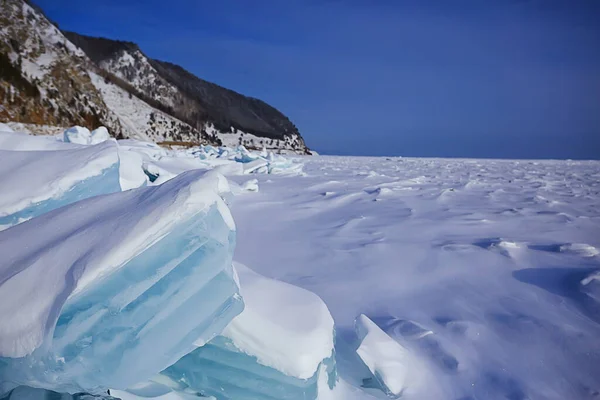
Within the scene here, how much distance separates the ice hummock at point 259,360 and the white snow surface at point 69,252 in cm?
36

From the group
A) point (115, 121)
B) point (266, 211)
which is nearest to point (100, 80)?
point (115, 121)

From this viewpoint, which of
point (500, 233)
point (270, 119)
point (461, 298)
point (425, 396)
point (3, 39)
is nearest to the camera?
point (425, 396)

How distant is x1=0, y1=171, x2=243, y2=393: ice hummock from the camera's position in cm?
89

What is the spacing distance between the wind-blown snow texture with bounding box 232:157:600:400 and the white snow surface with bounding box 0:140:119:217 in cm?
113

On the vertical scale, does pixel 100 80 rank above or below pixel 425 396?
above

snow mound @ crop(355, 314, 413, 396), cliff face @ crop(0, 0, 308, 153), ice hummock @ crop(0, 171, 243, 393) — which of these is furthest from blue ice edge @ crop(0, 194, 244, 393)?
cliff face @ crop(0, 0, 308, 153)

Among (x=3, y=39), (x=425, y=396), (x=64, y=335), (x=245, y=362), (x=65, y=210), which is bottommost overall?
(x=425, y=396)

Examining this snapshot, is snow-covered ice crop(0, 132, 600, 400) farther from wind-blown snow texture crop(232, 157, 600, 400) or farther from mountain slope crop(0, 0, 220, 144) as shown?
mountain slope crop(0, 0, 220, 144)

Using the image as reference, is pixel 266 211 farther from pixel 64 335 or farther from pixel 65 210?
pixel 64 335

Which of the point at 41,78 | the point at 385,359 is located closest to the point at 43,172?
the point at 385,359

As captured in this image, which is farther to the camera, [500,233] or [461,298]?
[500,233]

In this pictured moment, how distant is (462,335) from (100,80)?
41.5 meters

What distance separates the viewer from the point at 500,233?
3.08 m

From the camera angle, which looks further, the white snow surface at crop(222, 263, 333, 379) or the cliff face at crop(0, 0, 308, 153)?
the cliff face at crop(0, 0, 308, 153)
